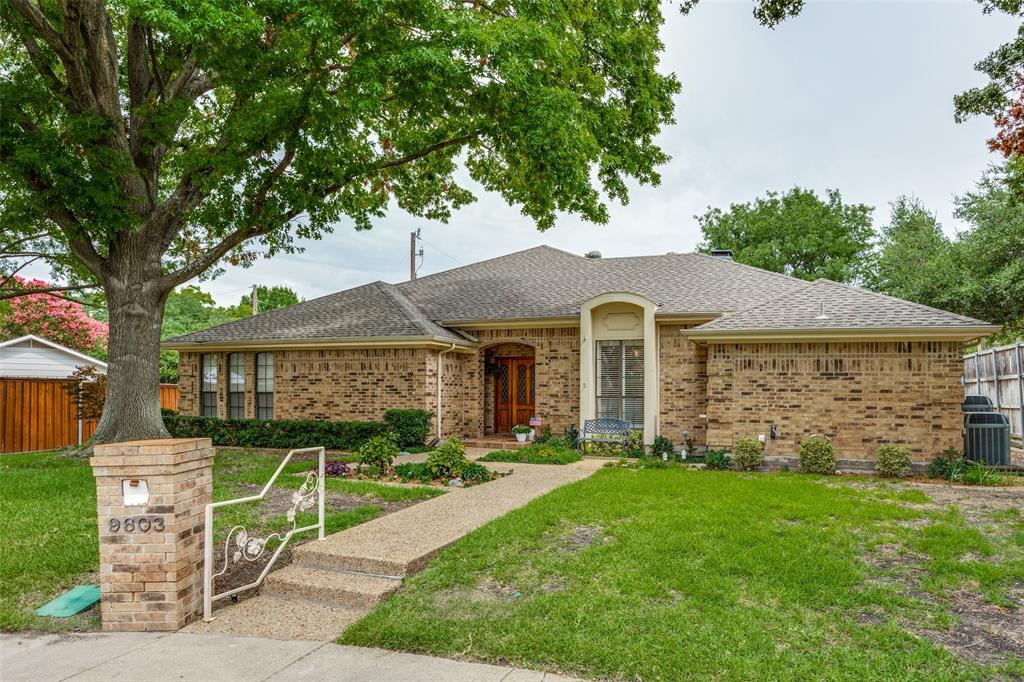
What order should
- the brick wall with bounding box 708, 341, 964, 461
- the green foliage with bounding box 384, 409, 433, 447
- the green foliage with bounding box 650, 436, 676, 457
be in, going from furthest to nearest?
1. the green foliage with bounding box 384, 409, 433, 447
2. the green foliage with bounding box 650, 436, 676, 457
3. the brick wall with bounding box 708, 341, 964, 461

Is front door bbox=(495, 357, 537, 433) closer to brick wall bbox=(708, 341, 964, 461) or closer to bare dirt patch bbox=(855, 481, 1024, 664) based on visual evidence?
brick wall bbox=(708, 341, 964, 461)

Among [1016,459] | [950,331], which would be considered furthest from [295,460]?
[1016,459]

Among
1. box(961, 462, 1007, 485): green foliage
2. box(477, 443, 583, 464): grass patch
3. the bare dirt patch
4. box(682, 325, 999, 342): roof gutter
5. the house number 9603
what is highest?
box(682, 325, 999, 342): roof gutter

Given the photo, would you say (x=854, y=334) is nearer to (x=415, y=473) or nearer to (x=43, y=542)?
(x=415, y=473)

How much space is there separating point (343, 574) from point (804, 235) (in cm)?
3315

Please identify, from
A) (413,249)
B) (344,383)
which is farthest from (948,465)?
(413,249)

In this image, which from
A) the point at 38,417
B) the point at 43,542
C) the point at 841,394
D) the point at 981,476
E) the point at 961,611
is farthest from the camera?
the point at 38,417

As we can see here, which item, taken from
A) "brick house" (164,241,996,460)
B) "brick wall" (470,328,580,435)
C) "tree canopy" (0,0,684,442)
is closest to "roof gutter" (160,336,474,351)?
"brick house" (164,241,996,460)

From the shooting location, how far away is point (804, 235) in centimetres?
3216

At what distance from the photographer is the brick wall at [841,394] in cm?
1091

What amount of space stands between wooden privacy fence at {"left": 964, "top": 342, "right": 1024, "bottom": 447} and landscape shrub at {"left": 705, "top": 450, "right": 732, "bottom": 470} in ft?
20.6

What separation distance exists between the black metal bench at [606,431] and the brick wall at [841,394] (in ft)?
6.44

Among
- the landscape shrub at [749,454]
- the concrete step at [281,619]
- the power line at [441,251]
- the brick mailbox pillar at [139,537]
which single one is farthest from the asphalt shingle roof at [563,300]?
the brick mailbox pillar at [139,537]

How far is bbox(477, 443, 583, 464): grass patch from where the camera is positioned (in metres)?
11.9
